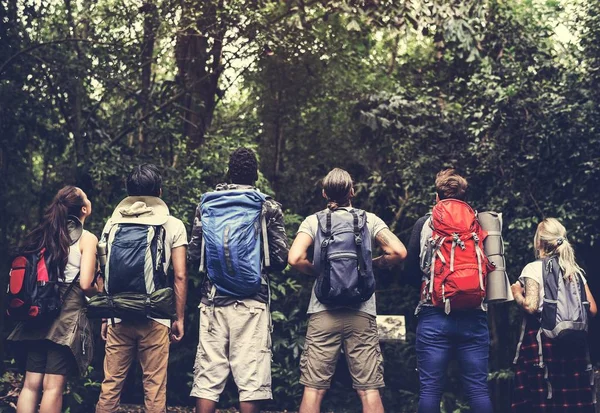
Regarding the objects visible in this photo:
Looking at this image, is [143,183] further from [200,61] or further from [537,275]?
[200,61]

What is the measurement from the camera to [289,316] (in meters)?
8.76

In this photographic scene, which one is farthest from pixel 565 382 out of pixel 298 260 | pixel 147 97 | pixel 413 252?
pixel 147 97

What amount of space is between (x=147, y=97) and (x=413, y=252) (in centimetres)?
485

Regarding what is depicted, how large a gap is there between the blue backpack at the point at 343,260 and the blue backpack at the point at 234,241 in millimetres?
409

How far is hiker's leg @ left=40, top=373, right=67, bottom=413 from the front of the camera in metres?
5.36

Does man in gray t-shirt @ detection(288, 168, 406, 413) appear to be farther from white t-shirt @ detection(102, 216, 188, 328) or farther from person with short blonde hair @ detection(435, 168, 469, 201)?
white t-shirt @ detection(102, 216, 188, 328)

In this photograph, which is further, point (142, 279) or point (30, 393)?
point (30, 393)

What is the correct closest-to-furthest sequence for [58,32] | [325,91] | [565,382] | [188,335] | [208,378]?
1. [208,378]
2. [565,382]
3. [188,335]
4. [58,32]
5. [325,91]

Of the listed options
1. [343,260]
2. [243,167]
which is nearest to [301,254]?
[343,260]

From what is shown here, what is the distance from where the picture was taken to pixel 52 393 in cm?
539

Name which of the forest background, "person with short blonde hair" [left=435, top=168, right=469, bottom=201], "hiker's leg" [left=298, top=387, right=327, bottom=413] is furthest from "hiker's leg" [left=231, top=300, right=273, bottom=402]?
the forest background

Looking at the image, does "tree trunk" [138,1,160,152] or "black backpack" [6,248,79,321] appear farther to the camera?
"tree trunk" [138,1,160,152]

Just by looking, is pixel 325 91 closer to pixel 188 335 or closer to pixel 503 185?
pixel 503 185

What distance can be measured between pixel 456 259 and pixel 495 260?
330 mm
